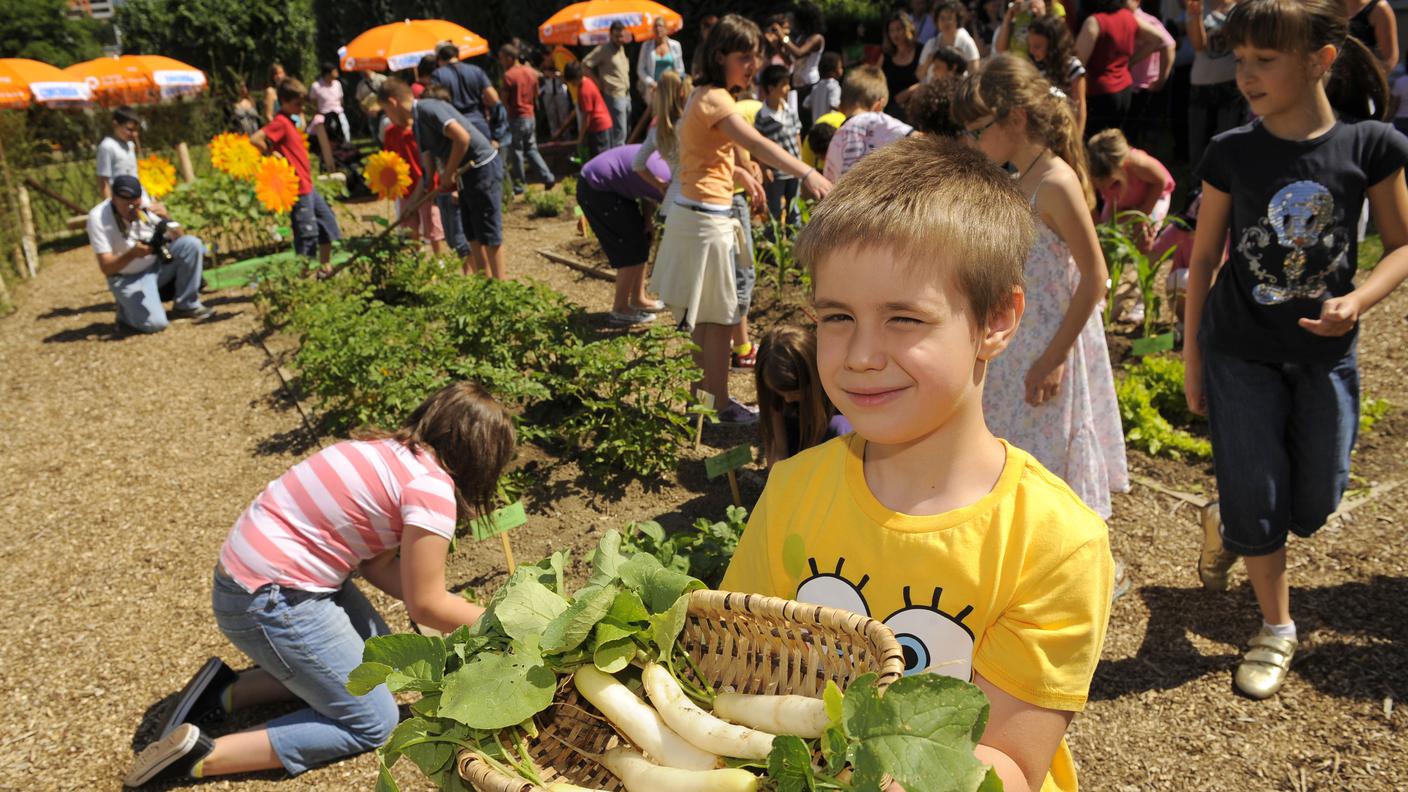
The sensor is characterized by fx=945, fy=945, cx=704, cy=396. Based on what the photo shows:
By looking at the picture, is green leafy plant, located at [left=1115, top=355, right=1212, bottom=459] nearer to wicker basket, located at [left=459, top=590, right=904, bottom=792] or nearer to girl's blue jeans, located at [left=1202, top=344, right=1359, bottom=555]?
girl's blue jeans, located at [left=1202, top=344, right=1359, bottom=555]

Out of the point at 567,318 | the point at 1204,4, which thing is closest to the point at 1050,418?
the point at 567,318

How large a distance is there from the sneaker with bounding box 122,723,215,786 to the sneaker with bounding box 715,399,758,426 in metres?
2.75

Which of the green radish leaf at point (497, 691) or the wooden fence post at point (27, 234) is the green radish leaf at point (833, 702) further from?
the wooden fence post at point (27, 234)

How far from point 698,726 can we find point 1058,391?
77.9 inches

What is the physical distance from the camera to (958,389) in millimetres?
1154

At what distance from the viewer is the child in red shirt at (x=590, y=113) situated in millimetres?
11023

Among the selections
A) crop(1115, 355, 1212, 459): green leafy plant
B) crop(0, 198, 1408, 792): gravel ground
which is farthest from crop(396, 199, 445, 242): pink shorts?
crop(1115, 355, 1212, 459): green leafy plant

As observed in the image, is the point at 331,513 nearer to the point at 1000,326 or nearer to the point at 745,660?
the point at 745,660

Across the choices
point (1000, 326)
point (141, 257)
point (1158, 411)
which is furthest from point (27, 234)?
point (1000, 326)

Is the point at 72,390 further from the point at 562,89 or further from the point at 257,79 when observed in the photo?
the point at 257,79

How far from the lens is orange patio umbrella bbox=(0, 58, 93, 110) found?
1215 centimetres

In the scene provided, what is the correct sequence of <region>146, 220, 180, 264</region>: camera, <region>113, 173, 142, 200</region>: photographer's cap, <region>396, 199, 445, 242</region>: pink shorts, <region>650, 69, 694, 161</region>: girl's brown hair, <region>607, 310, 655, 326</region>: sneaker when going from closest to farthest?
<region>650, 69, 694, 161</region>: girl's brown hair
<region>607, 310, 655, 326</region>: sneaker
<region>113, 173, 142, 200</region>: photographer's cap
<region>146, 220, 180, 264</region>: camera
<region>396, 199, 445, 242</region>: pink shorts

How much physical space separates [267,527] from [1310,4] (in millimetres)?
3038

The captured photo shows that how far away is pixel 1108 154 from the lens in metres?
5.59
